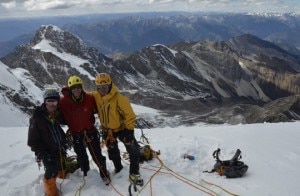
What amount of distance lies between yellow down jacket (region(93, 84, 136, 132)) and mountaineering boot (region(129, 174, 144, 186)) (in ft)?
4.70

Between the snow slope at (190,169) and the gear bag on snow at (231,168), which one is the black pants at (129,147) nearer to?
the snow slope at (190,169)

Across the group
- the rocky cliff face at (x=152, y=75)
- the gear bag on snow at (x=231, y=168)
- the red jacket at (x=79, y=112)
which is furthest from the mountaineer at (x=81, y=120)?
the rocky cliff face at (x=152, y=75)

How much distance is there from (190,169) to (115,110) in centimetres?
349

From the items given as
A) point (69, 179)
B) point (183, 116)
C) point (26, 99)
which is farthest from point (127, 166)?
point (183, 116)

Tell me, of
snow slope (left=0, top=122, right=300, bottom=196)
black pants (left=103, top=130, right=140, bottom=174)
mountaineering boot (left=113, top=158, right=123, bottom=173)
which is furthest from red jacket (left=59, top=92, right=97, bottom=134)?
snow slope (left=0, top=122, right=300, bottom=196)

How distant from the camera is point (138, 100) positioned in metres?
140

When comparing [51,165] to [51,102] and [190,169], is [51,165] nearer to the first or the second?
[51,102]

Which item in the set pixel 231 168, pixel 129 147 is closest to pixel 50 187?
pixel 129 147

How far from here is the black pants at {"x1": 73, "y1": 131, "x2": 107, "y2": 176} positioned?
33.2 feet

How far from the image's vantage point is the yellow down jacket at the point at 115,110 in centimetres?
960

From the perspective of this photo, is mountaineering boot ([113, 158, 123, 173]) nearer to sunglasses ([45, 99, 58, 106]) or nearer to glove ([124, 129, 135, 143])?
glove ([124, 129, 135, 143])

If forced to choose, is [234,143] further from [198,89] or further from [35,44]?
[35,44]

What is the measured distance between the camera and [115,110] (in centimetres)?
970

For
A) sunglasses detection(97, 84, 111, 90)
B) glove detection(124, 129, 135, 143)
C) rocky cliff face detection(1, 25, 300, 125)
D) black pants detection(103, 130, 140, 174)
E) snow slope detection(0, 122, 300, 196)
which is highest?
sunglasses detection(97, 84, 111, 90)
